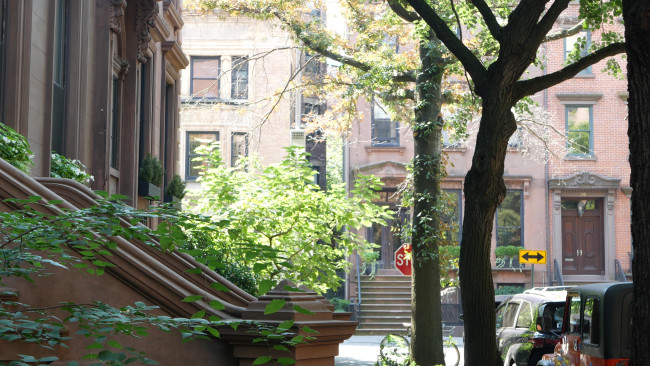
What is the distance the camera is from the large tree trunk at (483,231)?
11930mm

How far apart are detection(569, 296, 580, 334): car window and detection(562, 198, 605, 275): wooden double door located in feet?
92.5

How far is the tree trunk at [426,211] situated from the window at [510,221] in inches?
834

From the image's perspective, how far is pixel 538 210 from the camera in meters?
39.6

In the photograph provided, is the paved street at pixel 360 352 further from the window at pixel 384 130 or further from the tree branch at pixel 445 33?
the tree branch at pixel 445 33

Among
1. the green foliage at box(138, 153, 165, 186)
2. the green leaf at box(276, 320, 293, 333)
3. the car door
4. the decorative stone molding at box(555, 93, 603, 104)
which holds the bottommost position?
the car door

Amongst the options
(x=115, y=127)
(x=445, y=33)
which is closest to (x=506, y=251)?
(x=115, y=127)

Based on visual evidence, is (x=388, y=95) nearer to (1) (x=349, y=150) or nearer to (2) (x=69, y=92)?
(2) (x=69, y=92)

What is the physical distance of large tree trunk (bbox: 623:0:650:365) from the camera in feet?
18.6

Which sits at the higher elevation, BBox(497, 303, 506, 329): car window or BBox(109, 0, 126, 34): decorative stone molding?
BBox(109, 0, 126, 34): decorative stone molding

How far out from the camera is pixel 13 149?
9.00 m

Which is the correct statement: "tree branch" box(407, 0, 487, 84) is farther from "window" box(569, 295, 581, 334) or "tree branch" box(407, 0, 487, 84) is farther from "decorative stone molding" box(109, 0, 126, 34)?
"decorative stone molding" box(109, 0, 126, 34)

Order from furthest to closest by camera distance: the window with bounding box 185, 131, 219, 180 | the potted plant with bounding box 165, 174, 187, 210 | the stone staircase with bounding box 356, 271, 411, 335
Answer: the window with bounding box 185, 131, 219, 180, the stone staircase with bounding box 356, 271, 411, 335, the potted plant with bounding box 165, 174, 187, 210

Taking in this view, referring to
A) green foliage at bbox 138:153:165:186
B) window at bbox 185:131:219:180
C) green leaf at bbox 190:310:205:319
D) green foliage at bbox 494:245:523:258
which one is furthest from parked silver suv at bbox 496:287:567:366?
window at bbox 185:131:219:180

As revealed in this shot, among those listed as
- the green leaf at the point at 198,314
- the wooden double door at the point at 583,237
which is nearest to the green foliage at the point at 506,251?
the wooden double door at the point at 583,237
